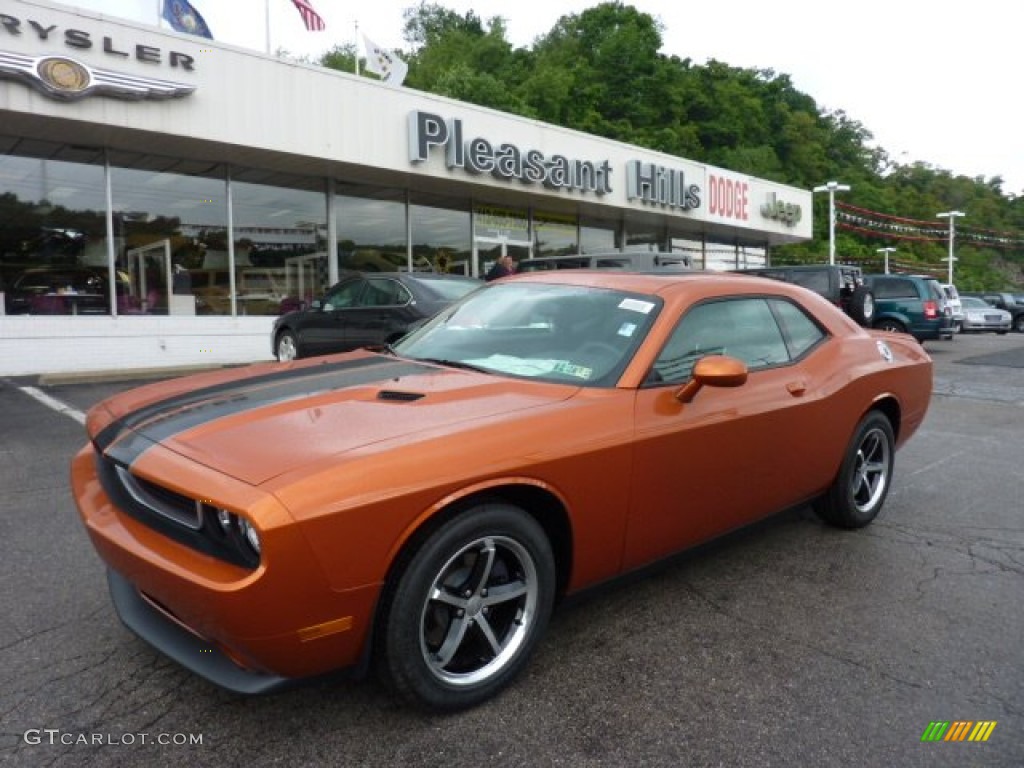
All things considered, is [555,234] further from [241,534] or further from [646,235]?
[241,534]

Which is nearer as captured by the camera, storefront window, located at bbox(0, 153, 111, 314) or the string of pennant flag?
storefront window, located at bbox(0, 153, 111, 314)

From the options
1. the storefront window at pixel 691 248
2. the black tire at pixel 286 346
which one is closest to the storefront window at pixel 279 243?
the black tire at pixel 286 346

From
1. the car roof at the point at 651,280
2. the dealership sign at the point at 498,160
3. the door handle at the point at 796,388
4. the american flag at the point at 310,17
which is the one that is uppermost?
the american flag at the point at 310,17

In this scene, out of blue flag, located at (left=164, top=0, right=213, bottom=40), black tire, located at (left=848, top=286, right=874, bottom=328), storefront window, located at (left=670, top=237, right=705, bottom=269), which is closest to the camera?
blue flag, located at (left=164, top=0, right=213, bottom=40)

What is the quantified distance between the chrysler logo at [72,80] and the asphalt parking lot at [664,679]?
830 centimetres

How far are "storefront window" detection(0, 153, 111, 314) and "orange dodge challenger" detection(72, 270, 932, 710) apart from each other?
1008 cm

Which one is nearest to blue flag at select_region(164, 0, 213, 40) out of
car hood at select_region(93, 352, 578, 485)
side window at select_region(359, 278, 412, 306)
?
side window at select_region(359, 278, 412, 306)

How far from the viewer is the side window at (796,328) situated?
12.6 feet

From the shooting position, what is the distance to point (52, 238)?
11703mm

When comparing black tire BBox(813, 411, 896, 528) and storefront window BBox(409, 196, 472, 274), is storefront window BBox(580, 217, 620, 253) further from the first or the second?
black tire BBox(813, 411, 896, 528)

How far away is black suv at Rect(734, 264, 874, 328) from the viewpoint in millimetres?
13906

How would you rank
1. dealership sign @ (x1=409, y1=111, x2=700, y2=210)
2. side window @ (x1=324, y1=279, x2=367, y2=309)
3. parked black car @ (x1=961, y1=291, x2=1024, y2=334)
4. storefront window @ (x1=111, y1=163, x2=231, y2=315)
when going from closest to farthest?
side window @ (x1=324, y1=279, x2=367, y2=309)
storefront window @ (x1=111, y1=163, x2=231, y2=315)
dealership sign @ (x1=409, y1=111, x2=700, y2=210)
parked black car @ (x1=961, y1=291, x2=1024, y2=334)

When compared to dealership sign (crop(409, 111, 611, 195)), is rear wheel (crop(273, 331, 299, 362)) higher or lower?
lower

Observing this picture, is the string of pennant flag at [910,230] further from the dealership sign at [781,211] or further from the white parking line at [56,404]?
the white parking line at [56,404]
